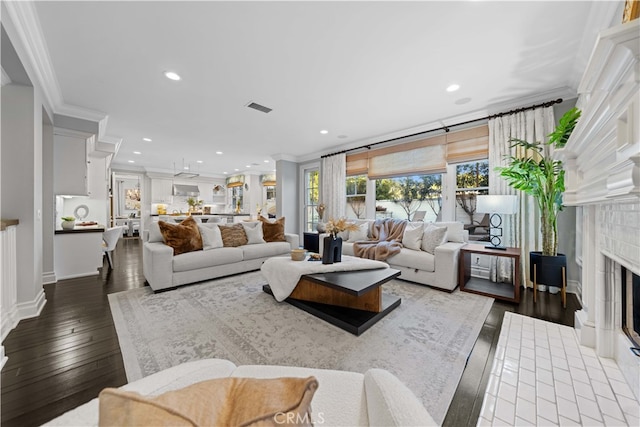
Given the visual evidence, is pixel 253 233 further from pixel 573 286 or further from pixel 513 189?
pixel 573 286

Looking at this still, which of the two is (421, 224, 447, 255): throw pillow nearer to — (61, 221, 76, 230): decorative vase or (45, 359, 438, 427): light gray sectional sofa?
(45, 359, 438, 427): light gray sectional sofa

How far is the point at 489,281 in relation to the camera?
11.4 feet

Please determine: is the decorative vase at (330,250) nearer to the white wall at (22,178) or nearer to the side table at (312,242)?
the side table at (312,242)

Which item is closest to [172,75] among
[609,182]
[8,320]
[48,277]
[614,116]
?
[8,320]

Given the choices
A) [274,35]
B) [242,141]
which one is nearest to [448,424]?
[274,35]

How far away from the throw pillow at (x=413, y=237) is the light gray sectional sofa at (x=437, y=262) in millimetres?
45

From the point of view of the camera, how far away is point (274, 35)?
2146mm

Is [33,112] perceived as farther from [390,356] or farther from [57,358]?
[390,356]

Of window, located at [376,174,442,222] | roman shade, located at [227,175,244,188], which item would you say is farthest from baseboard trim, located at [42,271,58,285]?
roman shade, located at [227,175,244,188]

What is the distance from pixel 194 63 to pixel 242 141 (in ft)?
9.69

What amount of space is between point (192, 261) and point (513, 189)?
4435 mm

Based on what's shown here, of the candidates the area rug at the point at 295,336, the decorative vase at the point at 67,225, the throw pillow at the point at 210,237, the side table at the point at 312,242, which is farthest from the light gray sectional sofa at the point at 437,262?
the decorative vase at the point at 67,225

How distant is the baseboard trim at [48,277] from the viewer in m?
3.38

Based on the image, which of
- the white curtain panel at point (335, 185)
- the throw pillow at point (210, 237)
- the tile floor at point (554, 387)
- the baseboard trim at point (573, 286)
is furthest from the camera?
the white curtain panel at point (335, 185)
